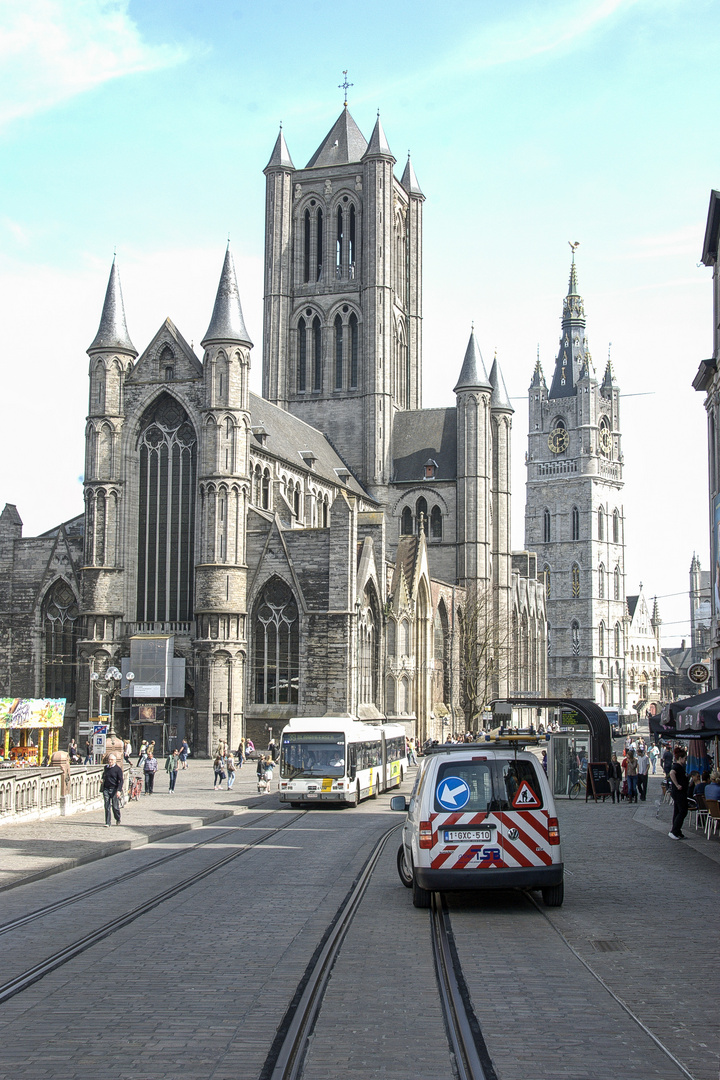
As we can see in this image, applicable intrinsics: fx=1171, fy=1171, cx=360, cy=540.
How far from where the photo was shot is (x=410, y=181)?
73.6 meters

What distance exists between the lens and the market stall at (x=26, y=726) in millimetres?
31375

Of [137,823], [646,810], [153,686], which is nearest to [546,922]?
[137,823]

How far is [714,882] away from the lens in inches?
542

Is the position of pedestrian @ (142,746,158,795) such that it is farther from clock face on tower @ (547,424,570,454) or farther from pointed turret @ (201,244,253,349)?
clock face on tower @ (547,424,570,454)

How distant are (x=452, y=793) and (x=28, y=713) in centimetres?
2306

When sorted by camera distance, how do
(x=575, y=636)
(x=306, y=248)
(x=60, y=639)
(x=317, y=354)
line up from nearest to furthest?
1. (x=60, y=639)
2. (x=317, y=354)
3. (x=306, y=248)
4. (x=575, y=636)

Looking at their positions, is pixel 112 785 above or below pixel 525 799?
below

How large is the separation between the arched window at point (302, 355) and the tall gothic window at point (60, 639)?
23454mm

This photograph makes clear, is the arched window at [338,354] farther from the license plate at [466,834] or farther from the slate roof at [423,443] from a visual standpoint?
the license plate at [466,834]

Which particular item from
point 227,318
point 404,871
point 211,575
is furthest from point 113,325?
point 404,871

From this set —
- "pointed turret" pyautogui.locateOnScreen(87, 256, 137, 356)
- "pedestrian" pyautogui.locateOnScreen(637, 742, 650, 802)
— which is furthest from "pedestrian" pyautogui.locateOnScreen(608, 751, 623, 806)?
"pointed turret" pyautogui.locateOnScreen(87, 256, 137, 356)

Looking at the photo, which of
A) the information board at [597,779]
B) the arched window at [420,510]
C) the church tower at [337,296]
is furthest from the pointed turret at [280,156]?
the information board at [597,779]

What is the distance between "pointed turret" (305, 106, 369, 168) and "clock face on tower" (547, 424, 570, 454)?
5881cm

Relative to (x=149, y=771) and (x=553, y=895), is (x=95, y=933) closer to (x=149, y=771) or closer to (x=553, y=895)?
(x=553, y=895)
